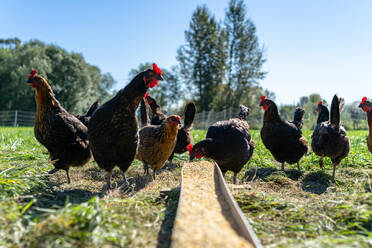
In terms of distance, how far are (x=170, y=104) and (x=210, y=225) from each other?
3081 centimetres

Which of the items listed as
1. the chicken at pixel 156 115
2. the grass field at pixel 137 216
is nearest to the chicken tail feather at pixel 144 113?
the chicken at pixel 156 115

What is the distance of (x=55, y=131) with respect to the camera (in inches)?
131

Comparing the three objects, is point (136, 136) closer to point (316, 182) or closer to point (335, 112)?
point (316, 182)

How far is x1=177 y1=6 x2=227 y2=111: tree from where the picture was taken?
88.0 feet

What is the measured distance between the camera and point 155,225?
195 cm

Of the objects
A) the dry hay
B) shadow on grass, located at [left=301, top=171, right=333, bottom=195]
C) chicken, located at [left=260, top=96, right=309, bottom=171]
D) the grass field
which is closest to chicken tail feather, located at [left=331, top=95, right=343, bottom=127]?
chicken, located at [left=260, top=96, right=309, bottom=171]

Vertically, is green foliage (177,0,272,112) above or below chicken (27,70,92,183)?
above

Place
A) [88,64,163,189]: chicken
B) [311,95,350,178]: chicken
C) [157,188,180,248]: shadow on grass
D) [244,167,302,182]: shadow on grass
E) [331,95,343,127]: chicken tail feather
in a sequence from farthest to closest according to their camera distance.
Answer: [331,95,343,127]: chicken tail feather → [311,95,350,178]: chicken → [244,167,302,182]: shadow on grass → [88,64,163,189]: chicken → [157,188,180,248]: shadow on grass

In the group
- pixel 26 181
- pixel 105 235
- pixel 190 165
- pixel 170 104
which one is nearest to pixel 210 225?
pixel 105 235

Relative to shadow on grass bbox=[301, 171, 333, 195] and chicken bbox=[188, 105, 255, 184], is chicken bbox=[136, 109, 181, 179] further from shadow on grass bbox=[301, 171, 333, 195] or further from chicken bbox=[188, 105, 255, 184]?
shadow on grass bbox=[301, 171, 333, 195]

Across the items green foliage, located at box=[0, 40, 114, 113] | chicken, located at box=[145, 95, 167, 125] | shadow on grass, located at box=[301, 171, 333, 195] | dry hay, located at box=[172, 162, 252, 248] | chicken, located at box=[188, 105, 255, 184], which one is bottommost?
shadow on grass, located at box=[301, 171, 333, 195]

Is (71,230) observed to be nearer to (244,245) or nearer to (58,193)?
(244,245)

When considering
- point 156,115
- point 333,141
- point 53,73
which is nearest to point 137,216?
point 333,141

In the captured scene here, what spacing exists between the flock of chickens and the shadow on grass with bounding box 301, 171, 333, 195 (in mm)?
534
